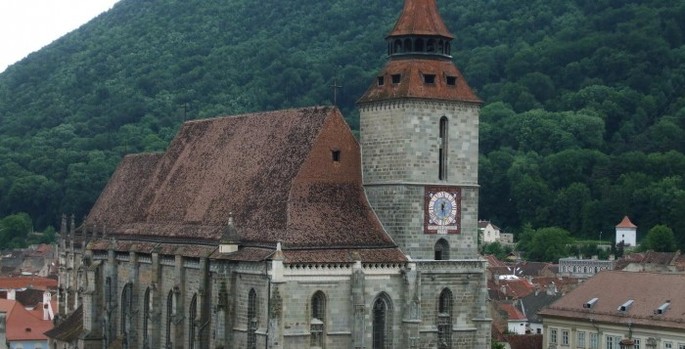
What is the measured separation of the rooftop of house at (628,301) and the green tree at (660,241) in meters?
71.0

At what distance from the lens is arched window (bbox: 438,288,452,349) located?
66.8 m

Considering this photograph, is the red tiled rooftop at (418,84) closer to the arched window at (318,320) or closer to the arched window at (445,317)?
the arched window at (445,317)

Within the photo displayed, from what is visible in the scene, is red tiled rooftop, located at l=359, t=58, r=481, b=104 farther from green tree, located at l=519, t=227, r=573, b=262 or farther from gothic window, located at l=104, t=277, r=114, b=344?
green tree, located at l=519, t=227, r=573, b=262

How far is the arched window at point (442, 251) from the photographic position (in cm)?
6650

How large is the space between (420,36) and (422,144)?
17.9 ft

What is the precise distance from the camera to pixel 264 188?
6838 cm

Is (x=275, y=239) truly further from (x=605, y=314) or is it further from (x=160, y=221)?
(x=605, y=314)

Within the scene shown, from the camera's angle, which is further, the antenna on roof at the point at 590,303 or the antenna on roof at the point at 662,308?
the antenna on roof at the point at 590,303

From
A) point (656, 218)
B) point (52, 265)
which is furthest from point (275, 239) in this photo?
point (656, 218)

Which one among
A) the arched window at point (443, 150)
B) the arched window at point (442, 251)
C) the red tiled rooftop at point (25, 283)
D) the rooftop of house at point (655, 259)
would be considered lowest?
the red tiled rooftop at point (25, 283)

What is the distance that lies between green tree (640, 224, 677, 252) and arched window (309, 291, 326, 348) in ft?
346

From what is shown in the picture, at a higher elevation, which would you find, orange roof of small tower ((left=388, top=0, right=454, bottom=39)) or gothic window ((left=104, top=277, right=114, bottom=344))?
orange roof of small tower ((left=388, top=0, right=454, bottom=39))

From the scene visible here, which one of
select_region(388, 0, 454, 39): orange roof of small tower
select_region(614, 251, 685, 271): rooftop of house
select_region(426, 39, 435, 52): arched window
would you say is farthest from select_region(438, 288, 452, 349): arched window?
select_region(614, 251, 685, 271): rooftop of house

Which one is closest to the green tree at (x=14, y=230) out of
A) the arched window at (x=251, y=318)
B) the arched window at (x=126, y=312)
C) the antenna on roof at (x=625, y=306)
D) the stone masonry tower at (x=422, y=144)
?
the arched window at (x=126, y=312)
